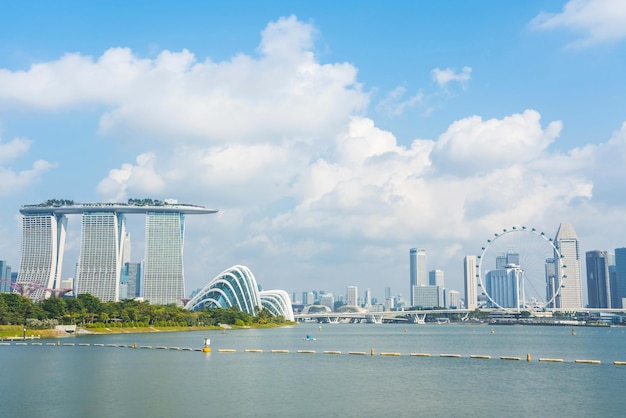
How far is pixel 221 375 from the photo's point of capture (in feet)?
190

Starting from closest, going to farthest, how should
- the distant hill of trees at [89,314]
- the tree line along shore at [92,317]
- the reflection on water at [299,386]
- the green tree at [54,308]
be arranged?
the reflection on water at [299,386]
the tree line along shore at [92,317]
the distant hill of trees at [89,314]
the green tree at [54,308]

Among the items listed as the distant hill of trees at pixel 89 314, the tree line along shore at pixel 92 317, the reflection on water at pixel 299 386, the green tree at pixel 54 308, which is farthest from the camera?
the green tree at pixel 54 308

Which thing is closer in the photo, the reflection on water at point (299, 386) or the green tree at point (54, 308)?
the reflection on water at point (299, 386)

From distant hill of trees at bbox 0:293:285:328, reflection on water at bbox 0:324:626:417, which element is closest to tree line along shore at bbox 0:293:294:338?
distant hill of trees at bbox 0:293:285:328

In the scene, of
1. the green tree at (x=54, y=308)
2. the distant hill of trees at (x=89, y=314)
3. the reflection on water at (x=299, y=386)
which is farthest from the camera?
the green tree at (x=54, y=308)

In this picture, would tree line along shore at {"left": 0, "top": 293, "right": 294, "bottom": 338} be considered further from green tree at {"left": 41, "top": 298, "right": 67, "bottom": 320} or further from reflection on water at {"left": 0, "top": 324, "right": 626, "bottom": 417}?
reflection on water at {"left": 0, "top": 324, "right": 626, "bottom": 417}

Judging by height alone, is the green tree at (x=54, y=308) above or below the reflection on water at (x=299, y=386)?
above

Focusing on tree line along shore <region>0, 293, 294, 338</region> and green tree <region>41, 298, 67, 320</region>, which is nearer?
tree line along shore <region>0, 293, 294, 338</region>

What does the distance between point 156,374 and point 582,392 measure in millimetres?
34762

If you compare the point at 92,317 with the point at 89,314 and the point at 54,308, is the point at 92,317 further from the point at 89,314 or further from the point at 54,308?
A: the point at 54,308

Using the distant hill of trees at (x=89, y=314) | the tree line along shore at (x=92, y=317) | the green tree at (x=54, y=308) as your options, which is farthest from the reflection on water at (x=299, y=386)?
the green tree at (x=54, y=308)

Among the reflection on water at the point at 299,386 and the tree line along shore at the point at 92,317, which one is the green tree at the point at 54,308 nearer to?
the tree line along shore at the point at 92,317

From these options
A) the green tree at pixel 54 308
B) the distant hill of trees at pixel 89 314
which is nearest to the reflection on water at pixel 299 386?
the distant hill of trees at pixel 89 314

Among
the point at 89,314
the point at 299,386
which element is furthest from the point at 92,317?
the point at 299,386
